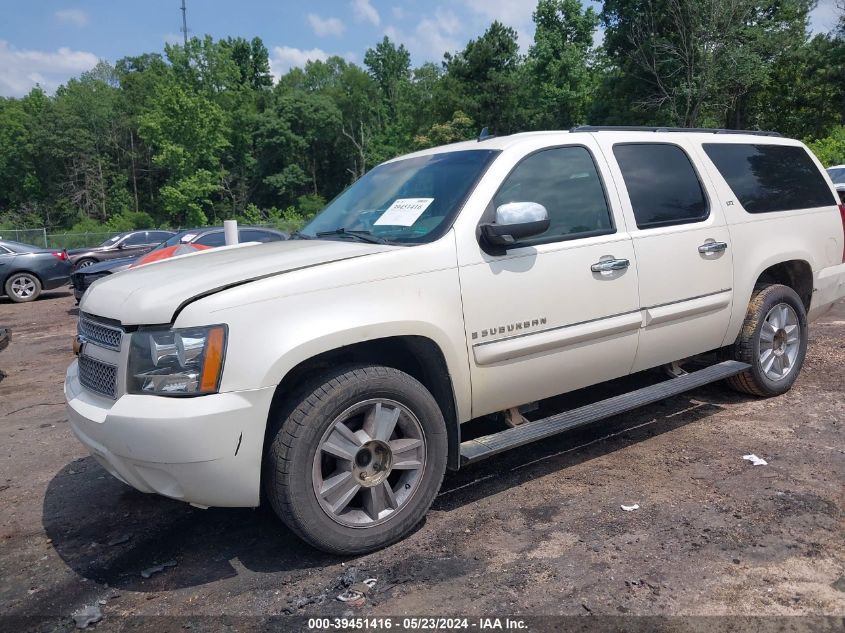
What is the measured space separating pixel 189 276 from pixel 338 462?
3.61 ft

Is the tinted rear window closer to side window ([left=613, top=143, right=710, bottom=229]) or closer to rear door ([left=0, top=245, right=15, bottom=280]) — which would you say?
side window ([left=613, top=143, right=710, bottom=229])

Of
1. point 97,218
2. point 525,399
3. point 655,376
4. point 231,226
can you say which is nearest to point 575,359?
point 525,399

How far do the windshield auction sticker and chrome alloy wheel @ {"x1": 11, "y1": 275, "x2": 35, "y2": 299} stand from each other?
46.9 feet

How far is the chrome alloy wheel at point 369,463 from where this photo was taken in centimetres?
302

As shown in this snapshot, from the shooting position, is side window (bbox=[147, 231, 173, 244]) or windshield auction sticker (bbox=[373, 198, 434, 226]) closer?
windshield auction sticker (bbox=[373, 198, 434, 226])

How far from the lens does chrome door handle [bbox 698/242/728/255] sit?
4.37m

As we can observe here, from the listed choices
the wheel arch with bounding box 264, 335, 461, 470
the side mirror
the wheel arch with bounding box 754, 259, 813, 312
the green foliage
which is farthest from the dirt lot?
the green foliage

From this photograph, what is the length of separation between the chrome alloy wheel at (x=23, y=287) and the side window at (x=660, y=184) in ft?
49.2

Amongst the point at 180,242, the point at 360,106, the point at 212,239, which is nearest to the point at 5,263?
the point at 180,242

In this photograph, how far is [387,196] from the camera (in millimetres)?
4086

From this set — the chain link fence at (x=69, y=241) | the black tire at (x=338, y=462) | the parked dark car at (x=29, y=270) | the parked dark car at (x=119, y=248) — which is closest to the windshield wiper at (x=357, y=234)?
the black tire at (x=338, y=462)

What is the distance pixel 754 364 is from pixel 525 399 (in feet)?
7.27

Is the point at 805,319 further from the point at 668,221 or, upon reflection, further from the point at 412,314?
the point at 412,314

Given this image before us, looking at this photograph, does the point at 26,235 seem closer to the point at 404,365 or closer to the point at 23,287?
the point at 23,287
